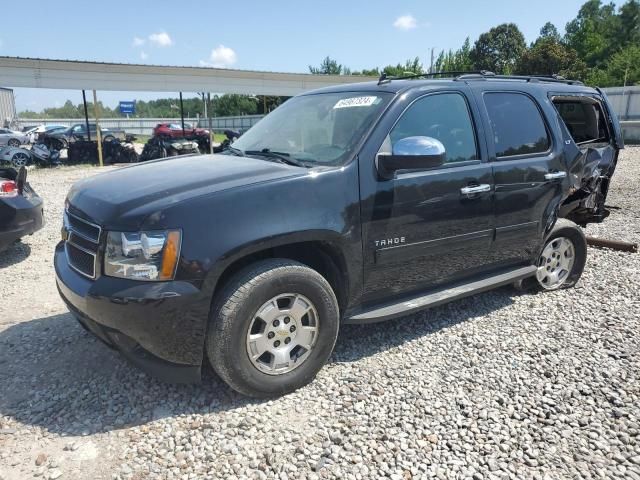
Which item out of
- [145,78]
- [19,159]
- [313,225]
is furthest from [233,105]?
[313,225]

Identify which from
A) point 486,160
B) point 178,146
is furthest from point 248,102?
point 486,160

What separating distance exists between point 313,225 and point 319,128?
1026 millimetres

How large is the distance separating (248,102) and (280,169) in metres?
75.6

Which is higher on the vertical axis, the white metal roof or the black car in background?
the white metal roof

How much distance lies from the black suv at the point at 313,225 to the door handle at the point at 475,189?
12mm

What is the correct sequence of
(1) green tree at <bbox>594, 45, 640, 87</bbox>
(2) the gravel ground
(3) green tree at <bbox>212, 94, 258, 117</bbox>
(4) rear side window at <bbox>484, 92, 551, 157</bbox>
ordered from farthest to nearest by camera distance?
→ 1. (3) green tree at <bbox>212, 94, 258, 117</bbox>
2. (1) green tree at <bbox>594, 45, 640, 87</bbox>
3. (4) rear side window at <bbox>484, 92, 551, 157</bbox>
4. (2) the gravel ground

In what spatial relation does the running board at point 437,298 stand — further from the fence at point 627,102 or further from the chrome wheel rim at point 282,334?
the fence at point 627,102

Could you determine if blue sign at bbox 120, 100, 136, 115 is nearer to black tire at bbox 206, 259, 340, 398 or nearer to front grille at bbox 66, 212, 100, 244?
front grille at bbox 66, 212, 100, 244

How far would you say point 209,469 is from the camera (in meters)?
2.42

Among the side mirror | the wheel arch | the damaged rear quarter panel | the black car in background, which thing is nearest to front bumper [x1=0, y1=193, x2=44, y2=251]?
the black car in background

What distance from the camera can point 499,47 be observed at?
6066 centimetres

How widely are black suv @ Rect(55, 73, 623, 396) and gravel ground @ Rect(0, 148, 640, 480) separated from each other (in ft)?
1.12

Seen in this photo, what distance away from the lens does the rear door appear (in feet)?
12.7

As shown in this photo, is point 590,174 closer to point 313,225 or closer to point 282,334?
point 313,225
